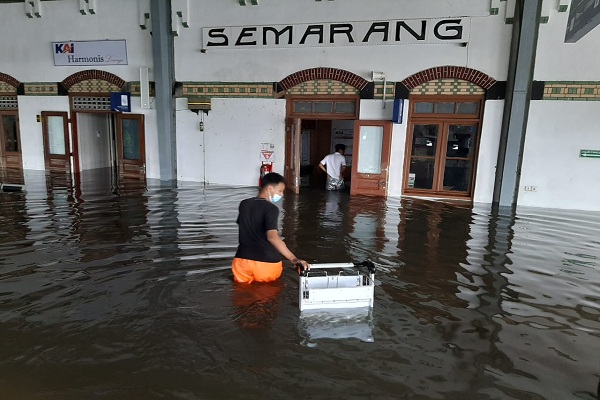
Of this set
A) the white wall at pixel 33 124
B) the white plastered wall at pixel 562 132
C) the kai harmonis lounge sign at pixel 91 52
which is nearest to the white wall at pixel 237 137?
the kai harmonis lounge sign at pixel 91 52

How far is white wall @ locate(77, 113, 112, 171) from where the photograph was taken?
41.1 feet

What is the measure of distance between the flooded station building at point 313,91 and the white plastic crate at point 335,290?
6.20 metres

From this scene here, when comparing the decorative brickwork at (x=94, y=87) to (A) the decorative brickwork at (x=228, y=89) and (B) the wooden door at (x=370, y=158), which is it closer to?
(A) the decorative brickwork at (x=228, y=89)

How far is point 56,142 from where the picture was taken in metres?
12.5

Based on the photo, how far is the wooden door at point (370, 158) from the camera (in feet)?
31.2

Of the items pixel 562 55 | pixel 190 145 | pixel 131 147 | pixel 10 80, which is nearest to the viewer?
pixel 562 55

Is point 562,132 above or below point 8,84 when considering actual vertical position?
below

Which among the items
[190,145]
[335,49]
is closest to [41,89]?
[190,145]

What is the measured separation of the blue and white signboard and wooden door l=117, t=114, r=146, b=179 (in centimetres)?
30

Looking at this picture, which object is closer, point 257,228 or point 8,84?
point 257,228

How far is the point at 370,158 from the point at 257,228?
6.34 metres

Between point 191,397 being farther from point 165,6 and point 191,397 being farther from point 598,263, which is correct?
point 165,6

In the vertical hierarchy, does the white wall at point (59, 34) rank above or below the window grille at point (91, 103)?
above

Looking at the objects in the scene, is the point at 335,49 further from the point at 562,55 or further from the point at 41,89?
the point at 41,89
